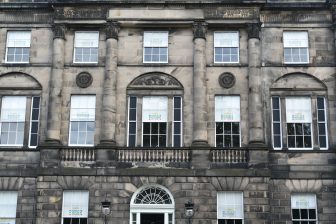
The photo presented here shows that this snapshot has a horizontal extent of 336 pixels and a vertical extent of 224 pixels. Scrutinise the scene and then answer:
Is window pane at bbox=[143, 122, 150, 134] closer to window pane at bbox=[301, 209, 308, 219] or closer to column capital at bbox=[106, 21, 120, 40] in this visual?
column capital at bbox=[106, 21, 120, 40]

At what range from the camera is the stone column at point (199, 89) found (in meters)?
28.8

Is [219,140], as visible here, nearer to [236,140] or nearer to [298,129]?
[236,140]

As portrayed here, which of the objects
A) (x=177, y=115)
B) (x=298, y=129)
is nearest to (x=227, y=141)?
(x=177, y=115)

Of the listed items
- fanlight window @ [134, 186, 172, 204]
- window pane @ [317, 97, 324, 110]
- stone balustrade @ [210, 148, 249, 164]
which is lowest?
fanlight window @ [134, 186, 172, 204]

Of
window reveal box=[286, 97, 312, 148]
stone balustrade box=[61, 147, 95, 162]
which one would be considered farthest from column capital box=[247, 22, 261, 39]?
stone balustrade box=[61, 147, 95, 162]

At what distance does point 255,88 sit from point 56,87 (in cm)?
1038

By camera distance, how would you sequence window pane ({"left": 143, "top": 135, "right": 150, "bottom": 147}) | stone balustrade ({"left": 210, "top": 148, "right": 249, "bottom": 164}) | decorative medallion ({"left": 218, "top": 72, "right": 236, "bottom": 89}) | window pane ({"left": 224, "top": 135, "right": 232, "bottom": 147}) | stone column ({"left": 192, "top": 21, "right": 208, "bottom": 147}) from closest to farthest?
stone balustrade ({"left": 210, "top": 148, "right": 249, "bottom": 164}), stone column ({"left": 192, "top": 21, "right": 208, "bottom": 147}), window pane ({"left": 224, "top": 135, "right": 232, "bottom": 147}), window pane ({"left": 143, "top": 135, "right": 150, "bottom": 147}), decorative medallion ({"left": 218, "top": 72, "right": 236, "bottom": 89})

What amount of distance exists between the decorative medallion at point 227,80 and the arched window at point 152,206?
20.9ft

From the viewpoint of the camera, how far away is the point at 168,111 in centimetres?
2970

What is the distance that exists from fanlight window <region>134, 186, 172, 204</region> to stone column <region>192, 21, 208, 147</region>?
2937mm

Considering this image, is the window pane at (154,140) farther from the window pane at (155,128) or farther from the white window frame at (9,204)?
the white window frame at (9,204)

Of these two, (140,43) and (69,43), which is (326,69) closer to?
(140,43)

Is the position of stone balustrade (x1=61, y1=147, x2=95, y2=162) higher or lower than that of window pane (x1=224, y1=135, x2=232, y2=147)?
lower

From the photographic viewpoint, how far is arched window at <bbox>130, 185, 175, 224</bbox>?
28078 millimetres
